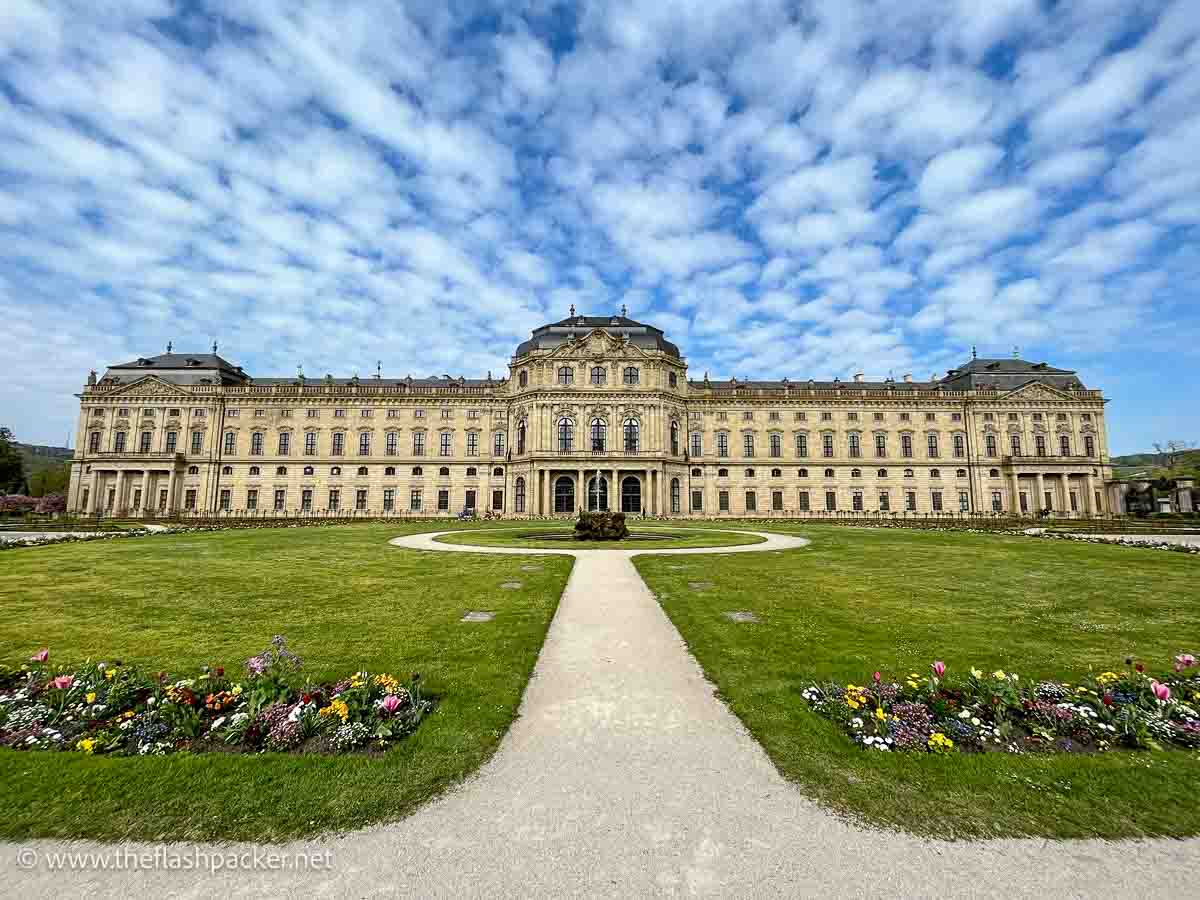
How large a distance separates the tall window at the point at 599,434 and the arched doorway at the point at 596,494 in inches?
133

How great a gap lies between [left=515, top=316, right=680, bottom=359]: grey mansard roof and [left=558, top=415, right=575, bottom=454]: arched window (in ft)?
29.5

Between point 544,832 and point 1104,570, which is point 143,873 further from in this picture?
point 1104,570

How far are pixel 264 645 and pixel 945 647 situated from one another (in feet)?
41.1

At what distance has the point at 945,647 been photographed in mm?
9633

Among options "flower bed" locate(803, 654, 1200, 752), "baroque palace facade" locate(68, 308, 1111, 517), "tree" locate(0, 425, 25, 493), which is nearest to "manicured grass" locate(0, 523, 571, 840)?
"flower bed" locate(803, 654, 1200, 752)

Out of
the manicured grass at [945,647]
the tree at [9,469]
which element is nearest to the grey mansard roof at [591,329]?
the manicured grass at [945,647]

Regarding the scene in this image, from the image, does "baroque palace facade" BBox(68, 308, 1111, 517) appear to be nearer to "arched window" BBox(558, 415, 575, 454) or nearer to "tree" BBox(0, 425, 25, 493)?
"arched window" BBox(558, 415, 575, 454)

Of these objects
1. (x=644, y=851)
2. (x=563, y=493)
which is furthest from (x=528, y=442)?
(x=644, y=851)

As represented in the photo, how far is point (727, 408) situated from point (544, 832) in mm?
62898

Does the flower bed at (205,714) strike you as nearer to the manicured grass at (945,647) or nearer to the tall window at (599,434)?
the manicured grass at (945,647)

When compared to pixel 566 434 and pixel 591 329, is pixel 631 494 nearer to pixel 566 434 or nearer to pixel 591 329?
pixel 566 434

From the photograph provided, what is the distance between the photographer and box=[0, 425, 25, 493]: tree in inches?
2965

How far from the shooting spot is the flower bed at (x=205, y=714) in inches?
233

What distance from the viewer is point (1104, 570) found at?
739 inches
